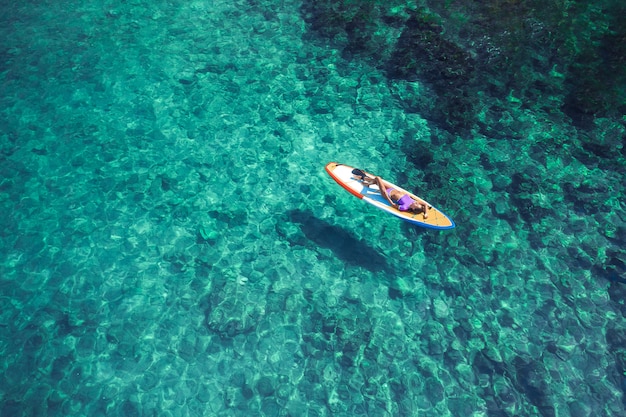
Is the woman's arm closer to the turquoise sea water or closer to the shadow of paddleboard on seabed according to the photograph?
the turquoise sea water

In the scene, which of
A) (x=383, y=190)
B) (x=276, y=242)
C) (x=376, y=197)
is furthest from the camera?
(x=376, y=197)

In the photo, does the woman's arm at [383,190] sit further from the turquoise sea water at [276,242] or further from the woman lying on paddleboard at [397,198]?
the turquoise sea water at [276,242]

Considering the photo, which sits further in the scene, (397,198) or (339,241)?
(339,241)

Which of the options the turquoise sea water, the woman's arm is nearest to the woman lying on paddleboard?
the woman's arm

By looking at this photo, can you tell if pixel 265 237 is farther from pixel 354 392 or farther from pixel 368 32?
pixel 368 32

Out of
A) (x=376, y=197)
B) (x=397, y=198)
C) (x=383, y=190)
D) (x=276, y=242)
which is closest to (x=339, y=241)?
(x=376, y=197)

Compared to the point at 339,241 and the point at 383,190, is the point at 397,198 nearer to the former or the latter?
the point at 383,190
